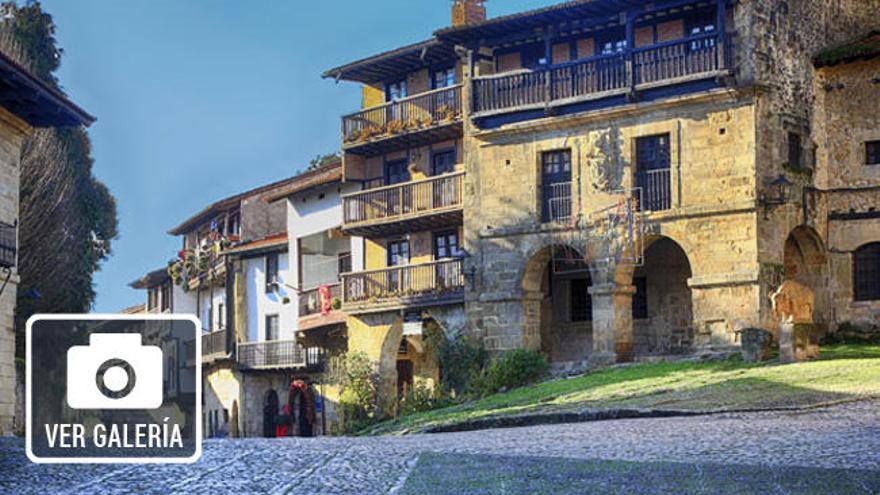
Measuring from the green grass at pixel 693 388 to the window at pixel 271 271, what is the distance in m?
19.4

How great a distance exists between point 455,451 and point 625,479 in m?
4.43

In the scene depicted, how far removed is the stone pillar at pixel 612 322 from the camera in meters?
37.9

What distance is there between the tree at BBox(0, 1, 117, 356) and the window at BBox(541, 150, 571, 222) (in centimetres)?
1386

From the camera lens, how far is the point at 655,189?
38.1 metres

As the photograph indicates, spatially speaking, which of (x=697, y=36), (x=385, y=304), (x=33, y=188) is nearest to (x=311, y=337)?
(x=385, y=304)

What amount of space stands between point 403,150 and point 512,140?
637 centimetres

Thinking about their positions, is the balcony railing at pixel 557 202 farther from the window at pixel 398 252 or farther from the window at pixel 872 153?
the window at pixel 872 153

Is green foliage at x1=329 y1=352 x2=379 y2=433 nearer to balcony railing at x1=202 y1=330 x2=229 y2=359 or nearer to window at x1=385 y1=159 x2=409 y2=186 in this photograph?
window at x1=385 y1=159 x2=409 y2=186

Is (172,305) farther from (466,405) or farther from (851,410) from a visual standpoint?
(851,410)

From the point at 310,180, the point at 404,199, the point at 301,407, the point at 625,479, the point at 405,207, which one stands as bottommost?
the point at 301,407

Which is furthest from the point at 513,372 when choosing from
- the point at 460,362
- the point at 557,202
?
the point at 557,202

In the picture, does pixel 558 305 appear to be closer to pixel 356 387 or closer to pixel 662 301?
pixel 662 301

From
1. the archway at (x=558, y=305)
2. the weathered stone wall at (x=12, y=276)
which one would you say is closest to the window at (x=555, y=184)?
the archway at (x=558, y=305)

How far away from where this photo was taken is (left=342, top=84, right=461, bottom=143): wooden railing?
143 ft
